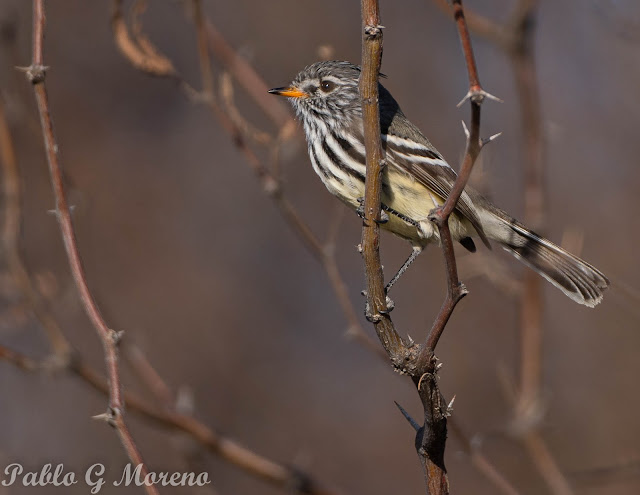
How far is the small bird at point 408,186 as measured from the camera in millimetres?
4559

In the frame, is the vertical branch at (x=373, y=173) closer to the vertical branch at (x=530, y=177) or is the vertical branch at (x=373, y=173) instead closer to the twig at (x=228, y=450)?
the twig at (x=228, y=450)

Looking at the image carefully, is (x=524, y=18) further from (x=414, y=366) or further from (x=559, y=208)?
(x=559, y=208)

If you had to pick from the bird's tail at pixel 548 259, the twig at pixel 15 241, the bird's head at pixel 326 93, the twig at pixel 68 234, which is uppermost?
the bird's head at pixel 326 93

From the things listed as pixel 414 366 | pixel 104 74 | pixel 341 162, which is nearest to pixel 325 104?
pixel 341 162

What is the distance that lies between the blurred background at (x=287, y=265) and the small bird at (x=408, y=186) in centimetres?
281

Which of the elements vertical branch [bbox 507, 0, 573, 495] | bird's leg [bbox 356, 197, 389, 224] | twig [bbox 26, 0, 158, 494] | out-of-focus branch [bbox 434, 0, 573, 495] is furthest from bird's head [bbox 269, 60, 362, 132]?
twig [bbox 26, 0, 158, 494]

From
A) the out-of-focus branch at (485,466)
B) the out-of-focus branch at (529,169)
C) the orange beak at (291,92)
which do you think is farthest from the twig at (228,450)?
the orange beak at (291,92)

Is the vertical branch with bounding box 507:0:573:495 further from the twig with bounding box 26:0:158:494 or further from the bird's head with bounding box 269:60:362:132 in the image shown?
the twig with bounding box 26:0:158:494

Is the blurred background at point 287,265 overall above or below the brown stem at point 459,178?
above

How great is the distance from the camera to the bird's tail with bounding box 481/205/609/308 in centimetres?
465

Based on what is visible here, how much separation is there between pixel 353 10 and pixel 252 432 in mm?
4935

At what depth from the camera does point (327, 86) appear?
522cm

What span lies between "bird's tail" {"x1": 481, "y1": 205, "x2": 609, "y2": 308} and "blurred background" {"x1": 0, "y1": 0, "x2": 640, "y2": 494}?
9.03 ft

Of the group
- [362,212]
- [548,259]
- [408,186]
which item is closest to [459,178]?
[362,212]
